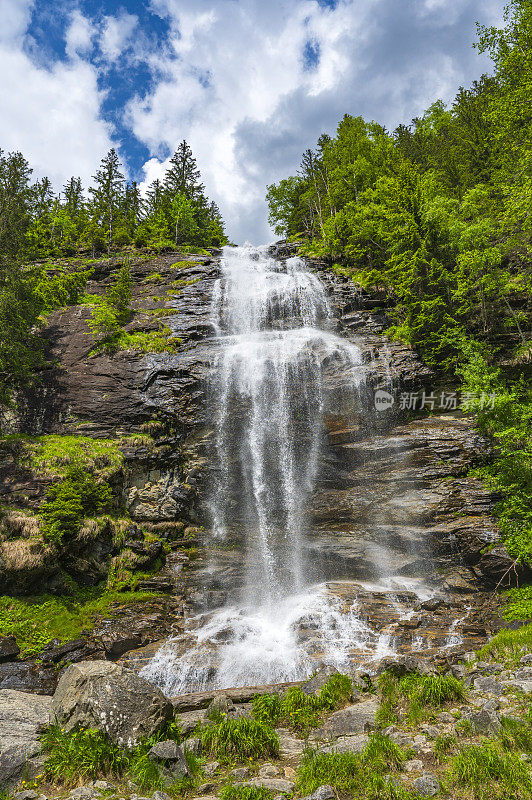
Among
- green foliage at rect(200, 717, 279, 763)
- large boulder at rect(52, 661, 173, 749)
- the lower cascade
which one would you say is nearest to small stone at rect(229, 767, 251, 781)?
green foliage at rect(200, 717, 279, 763)

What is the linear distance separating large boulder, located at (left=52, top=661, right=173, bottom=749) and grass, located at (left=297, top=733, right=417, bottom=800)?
248cm

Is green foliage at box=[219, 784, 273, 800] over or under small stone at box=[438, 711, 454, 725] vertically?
over

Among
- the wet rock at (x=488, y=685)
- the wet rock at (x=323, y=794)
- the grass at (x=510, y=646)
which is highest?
the wet rock at (x=323, y=794)

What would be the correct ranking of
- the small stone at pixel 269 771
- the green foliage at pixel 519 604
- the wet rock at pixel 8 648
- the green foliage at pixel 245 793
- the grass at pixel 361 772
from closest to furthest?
1. the grass at pixel 361 772
2. the green foliage at pixel 245 793
3. the small stone at pixel 269 771
4. the wet rock at pixel 8 648
5. the green foliage at pixel 519 604

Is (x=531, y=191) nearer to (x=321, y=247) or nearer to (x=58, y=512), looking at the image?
(x=58, y=512)

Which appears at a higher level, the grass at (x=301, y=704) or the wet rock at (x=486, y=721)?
the wet rock at (x=486, y=721)

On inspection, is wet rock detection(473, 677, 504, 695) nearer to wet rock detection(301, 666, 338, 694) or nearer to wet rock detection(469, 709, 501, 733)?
wet rock detection(469, 709, 501, 733)

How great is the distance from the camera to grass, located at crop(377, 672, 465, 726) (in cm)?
629

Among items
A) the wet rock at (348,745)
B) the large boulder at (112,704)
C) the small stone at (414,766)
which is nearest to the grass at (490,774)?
the small stone at (414,766)

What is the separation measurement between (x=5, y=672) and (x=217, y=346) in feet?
56.8

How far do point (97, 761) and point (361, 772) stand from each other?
3.60 metres

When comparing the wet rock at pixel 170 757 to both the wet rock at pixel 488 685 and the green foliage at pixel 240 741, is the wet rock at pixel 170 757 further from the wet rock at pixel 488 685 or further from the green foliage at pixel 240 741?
the wet rock at pixel 488 685

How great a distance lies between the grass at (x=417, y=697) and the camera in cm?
629

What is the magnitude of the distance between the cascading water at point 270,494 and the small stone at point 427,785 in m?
7.42
